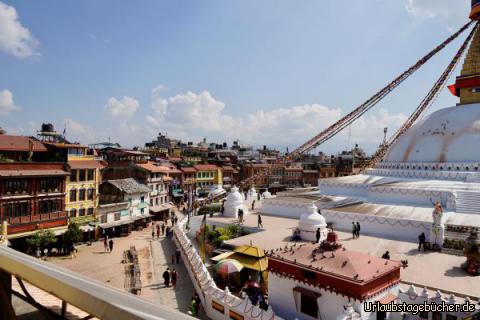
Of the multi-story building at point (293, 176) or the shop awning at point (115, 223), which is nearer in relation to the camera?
the shop awning at point (115, 223)

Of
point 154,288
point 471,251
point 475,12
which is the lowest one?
point 154,288

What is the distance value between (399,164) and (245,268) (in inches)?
754

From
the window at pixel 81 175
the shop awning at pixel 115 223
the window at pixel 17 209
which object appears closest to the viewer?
the window at pixel 17 209

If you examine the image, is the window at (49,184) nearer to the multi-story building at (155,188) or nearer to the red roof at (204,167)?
the multi-story building at (155,188)

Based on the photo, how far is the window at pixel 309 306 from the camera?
12.1 metres

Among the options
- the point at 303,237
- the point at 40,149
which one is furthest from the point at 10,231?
the point at 303,237

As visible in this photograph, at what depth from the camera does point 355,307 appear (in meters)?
11.0

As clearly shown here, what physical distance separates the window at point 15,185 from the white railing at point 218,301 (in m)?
14.3

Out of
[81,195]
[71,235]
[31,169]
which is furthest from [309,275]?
[81,195]

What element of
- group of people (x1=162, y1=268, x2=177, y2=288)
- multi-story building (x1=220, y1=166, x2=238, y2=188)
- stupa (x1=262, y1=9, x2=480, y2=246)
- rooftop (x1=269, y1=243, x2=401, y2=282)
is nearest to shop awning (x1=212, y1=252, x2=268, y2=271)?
rooftop (x1=269, y1=243, x2=401, y2=282)

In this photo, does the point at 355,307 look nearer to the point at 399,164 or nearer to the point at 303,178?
the point at 399,164

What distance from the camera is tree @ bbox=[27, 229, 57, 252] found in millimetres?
23697

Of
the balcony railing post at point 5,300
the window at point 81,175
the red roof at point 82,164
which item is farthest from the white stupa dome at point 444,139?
the balcony railing post at point 5,300

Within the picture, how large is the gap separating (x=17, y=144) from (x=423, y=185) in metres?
→ 33.3
